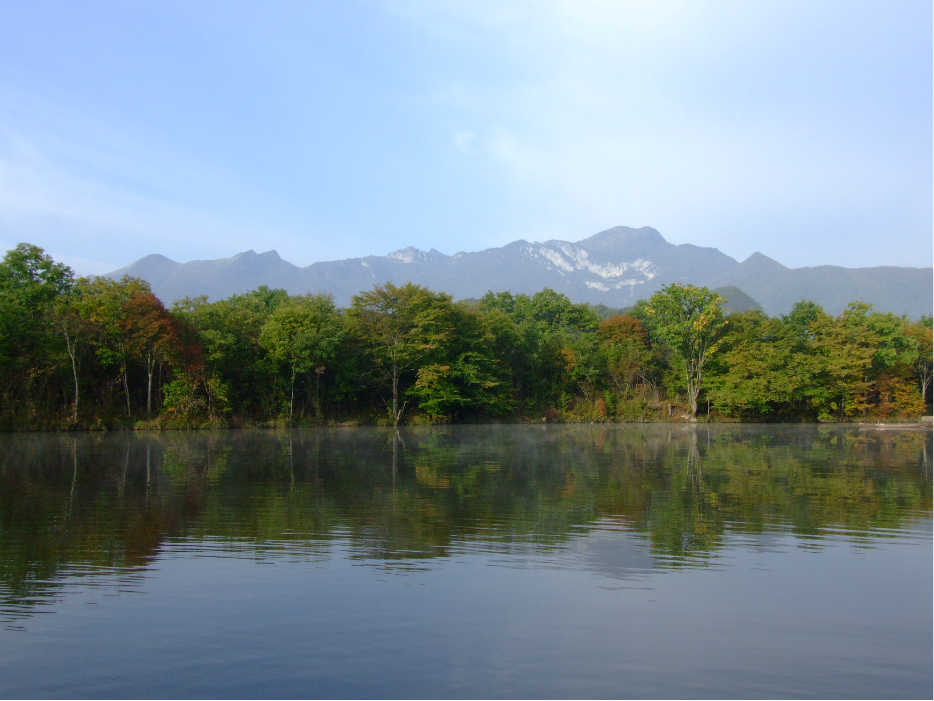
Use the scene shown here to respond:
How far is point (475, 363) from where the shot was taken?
42.9m

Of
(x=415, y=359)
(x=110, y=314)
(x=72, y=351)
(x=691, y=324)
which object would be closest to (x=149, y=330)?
(x=110, y=314)

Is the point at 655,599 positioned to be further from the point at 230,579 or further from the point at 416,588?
the point at 230,579

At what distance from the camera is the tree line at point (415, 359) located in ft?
99.2

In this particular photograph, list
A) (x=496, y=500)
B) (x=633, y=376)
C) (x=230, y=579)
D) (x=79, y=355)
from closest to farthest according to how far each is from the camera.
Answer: (x=230, y=579) < (x=496, y=500) < (x=79, y=355) < (x=633, y=376)

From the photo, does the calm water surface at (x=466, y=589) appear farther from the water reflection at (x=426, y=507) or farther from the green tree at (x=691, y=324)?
the green tree at (x=691, y=324)

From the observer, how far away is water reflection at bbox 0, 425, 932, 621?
281 inches

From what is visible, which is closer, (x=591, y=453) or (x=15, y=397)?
(x=591, y=453)

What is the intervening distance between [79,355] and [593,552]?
1180 inches

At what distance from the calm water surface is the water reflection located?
0.19 ft

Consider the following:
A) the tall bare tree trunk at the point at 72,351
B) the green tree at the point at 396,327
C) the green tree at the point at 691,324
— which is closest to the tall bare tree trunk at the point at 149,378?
the tall bare tree trunk at the point at 72,351

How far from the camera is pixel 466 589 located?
5.83 metres

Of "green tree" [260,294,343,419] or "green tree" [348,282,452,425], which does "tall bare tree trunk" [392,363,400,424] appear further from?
"green tree" [260,294,343,419]

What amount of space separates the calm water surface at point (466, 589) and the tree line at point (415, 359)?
66.1 feet

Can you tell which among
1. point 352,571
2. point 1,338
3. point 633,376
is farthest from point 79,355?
point 633,376
